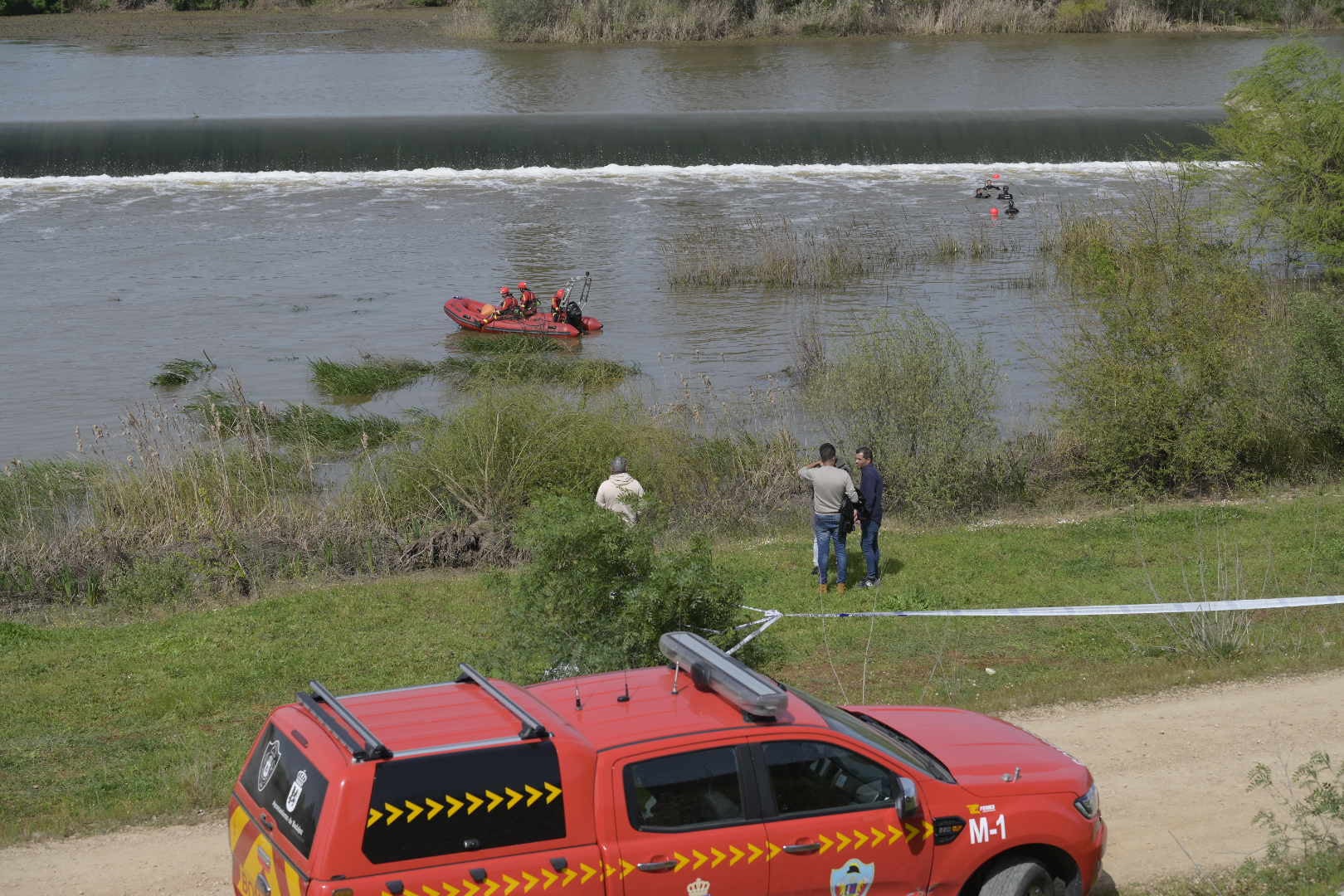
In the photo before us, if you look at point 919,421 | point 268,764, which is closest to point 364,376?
point 919,421

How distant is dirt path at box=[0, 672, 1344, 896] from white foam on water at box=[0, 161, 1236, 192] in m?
39.8

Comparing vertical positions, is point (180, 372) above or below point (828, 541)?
below

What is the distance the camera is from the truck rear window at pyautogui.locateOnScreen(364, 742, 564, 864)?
20.5 ft

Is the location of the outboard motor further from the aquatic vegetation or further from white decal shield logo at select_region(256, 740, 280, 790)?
white decal shield logo at select_region(256, 740, 280, 790)

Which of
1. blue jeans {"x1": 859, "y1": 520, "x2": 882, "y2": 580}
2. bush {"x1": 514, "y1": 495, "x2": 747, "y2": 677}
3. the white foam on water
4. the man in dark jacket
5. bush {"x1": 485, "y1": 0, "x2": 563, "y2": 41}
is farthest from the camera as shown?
bush {"x1": 485, "y1": 0, "x2": 563, "y2": 41}

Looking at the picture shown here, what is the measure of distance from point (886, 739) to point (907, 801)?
0.56 m

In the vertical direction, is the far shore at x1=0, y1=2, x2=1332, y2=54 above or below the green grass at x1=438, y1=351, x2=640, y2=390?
above

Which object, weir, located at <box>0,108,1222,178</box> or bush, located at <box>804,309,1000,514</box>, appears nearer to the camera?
bush, located at <box>804,309,1000,514</box>

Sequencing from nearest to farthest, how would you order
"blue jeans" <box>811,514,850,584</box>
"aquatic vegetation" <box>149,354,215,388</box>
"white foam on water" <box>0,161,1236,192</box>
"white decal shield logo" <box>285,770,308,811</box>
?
"white decal shield logo" <box>285,770,308,811</box> → "blue jeans" <box>811,514,850,584</box> → "aquatic vegetation" <box>149,354,215,388</box> → "white foam on water" <box>0,161,1236,192</box>

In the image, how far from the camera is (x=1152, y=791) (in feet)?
32.1

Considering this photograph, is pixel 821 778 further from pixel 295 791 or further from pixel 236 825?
pixel 236 825

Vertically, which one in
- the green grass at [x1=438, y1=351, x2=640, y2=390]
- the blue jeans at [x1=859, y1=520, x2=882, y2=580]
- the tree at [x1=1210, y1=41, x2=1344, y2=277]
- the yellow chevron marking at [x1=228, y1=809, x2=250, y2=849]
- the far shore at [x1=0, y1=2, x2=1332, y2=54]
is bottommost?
the green grass at [x1=438, y1=351, x2=640, y2=390]

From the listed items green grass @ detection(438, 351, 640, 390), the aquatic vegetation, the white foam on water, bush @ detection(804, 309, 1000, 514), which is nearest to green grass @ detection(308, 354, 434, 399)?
green grass @ detection(438, 351, 640, 390)

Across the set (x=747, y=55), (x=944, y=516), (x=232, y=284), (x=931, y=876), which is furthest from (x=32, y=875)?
(x=747, y=55)
